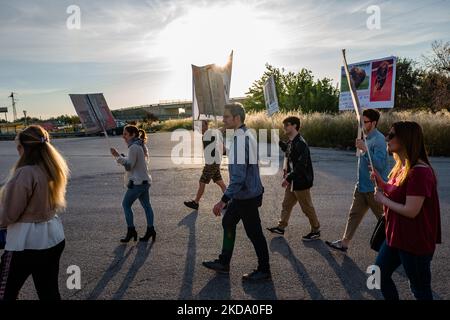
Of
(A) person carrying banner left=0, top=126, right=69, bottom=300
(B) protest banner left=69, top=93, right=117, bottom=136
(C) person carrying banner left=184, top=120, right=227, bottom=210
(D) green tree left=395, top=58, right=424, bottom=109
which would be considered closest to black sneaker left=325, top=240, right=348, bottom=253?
(C) person carrying banner left=184, top=120, right=227, bottom=210

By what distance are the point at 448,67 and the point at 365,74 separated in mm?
11066

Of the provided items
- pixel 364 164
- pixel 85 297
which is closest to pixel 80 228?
pixel 85 297

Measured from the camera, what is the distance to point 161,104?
11012cm

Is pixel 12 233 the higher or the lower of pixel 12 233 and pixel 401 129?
the lower

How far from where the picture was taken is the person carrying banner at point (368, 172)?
488 cm

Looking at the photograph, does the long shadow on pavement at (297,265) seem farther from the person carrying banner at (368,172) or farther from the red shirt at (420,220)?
the red shirt at (420,220)

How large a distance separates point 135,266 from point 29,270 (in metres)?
1.93

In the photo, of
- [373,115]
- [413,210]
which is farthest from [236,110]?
[413,210]

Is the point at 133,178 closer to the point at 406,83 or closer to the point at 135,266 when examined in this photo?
the point at 135,266

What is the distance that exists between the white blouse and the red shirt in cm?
260

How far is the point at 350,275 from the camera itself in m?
4.50

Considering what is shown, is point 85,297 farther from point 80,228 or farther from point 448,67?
point 448,67
